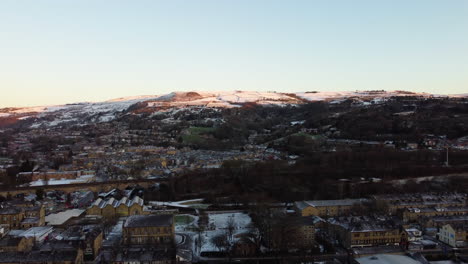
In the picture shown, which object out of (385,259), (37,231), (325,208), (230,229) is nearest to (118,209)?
(37,231)

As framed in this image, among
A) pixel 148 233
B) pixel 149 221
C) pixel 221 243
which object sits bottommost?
pixel 221 243

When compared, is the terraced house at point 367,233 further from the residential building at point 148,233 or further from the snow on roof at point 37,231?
the snow on roof at point 37,231

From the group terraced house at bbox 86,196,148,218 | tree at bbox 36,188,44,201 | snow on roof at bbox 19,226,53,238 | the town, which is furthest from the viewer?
tree at bbox 36,188,44,201

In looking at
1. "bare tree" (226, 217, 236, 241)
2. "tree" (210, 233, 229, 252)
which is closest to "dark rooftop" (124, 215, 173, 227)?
"tree" (210, 233, 229, 252)

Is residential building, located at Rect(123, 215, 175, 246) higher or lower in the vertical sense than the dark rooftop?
lower

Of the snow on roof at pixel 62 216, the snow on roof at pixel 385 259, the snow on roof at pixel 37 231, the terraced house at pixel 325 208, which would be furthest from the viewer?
the terraced house at pixel 325 208

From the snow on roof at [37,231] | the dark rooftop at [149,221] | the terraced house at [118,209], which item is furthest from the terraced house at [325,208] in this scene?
the snow on roof at [37,231]

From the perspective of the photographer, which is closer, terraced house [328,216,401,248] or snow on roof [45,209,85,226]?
terraced house [328,216,401,248]

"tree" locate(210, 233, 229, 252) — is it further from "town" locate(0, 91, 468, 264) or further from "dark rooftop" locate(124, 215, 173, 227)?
"dark rooftop" locate(124, 215, 173, 227)

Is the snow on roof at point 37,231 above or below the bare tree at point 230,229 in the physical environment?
above

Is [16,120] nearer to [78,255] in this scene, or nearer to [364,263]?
[78,255]

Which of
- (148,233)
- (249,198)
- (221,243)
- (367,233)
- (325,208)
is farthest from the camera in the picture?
(249,198)

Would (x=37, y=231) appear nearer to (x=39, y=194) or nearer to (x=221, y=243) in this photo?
(x=39, y=194)
